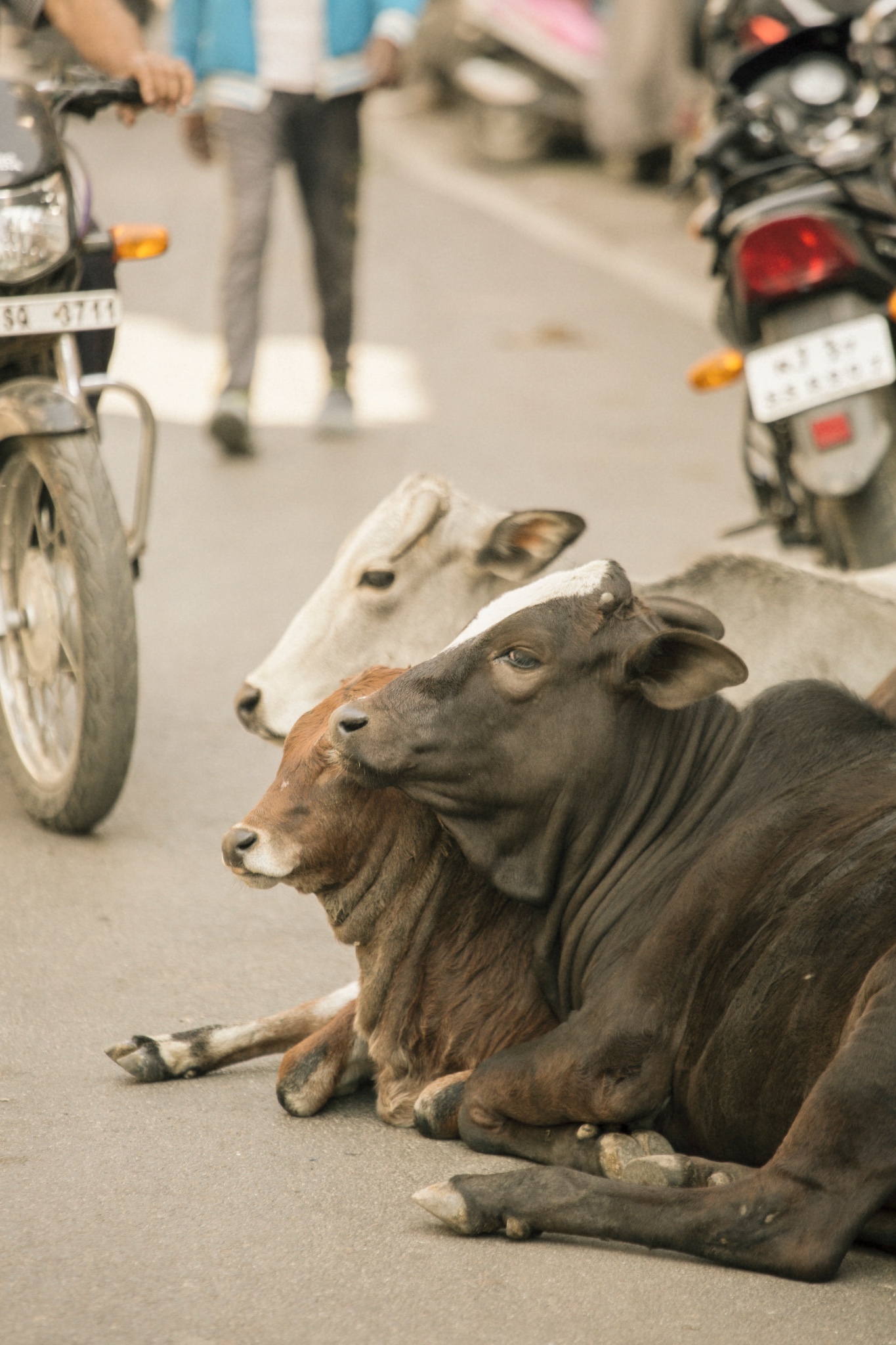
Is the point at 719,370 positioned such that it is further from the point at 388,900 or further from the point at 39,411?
the point at 388,900

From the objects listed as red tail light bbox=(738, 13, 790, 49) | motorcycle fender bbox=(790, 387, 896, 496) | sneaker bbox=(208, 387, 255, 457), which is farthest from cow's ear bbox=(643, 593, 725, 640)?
sneaker bbox=(208, 387, 255, 457)

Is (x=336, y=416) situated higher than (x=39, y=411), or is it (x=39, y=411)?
(x=39, y=411)

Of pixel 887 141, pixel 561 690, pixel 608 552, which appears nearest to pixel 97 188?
pixel 608 552

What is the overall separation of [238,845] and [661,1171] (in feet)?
3.00

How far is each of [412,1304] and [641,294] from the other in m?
11.4

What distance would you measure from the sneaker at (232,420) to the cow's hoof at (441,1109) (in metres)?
6.26

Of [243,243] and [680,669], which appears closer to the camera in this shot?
[680,669]

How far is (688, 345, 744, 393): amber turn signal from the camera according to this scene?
567cm

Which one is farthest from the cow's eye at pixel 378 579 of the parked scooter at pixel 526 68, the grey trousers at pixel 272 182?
the parked scooter at pixel 526 68

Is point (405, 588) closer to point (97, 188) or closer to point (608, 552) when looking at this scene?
point (608, 552)

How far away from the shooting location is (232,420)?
30.0 ft

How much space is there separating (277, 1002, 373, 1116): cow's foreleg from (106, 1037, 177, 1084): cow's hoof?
0.78ft

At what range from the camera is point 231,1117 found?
11.1 feet

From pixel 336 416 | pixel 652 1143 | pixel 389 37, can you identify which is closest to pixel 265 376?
pixel 336 416
